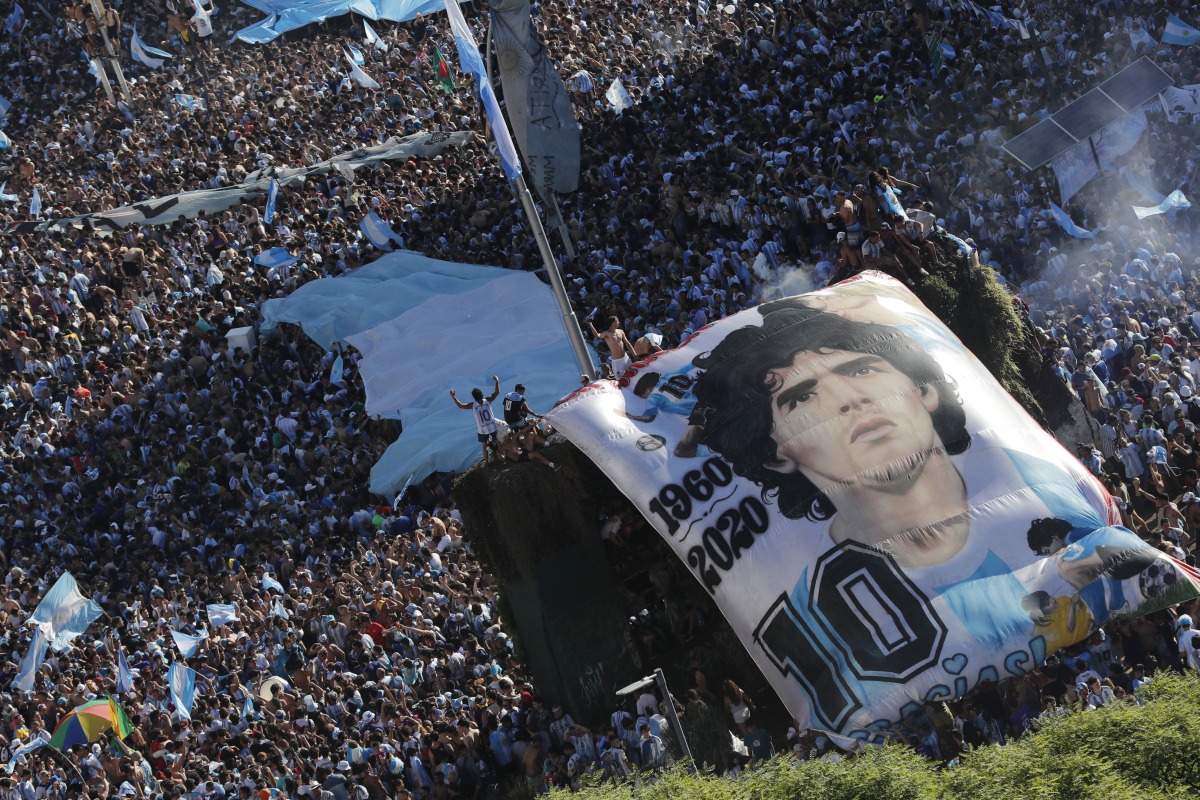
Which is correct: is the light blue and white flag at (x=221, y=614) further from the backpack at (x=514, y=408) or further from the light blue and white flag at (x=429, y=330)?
the backpack at (x=514, y=408)

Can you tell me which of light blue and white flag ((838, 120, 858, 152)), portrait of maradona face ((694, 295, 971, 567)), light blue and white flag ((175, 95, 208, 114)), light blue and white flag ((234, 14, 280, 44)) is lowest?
portrait of maradona face ((694, 295, 971, 567))

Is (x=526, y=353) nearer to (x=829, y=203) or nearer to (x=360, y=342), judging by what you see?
(x=360, y=342)

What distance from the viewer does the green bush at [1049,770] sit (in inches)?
531

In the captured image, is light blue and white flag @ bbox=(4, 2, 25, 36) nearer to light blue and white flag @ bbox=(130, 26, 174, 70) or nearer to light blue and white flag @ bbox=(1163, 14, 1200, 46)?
light blue and white flag @ bbox=(130, 26, 174, 70)

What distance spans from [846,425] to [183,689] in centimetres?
1121

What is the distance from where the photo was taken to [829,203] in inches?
1242

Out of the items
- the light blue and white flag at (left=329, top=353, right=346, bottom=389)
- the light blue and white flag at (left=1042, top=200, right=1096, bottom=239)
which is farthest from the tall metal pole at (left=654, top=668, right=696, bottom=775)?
the light blue and white flag at (left=329, top=353, right=346, bottom=389)

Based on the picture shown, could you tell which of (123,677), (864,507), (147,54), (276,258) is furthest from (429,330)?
(864,507)

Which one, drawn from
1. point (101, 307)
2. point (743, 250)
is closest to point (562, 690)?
point (743, 250)

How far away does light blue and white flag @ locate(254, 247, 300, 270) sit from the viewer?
125 ft

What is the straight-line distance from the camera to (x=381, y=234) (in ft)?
128

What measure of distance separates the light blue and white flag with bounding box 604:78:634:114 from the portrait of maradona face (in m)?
17.8

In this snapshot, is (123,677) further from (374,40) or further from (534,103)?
(374,40)

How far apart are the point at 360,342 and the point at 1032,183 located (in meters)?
13.7
